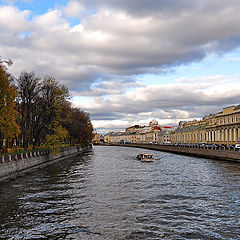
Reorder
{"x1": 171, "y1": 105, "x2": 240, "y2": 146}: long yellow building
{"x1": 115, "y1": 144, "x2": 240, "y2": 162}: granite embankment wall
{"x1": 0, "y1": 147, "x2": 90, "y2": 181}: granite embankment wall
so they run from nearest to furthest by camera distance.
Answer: {"x1": 0, "y1": 147, "x2": 90, "y2": 181}: granite embankment wall, {"x1": 115, "y1": 144, "x2": 240, "y2": 162}: granite embankment wall, {"x1": 171, "y1": 105, "x2": 240, "y2": 146}: long yellow building

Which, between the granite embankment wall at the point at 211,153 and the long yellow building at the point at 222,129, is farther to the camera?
the long yellow building at the point at 222,129

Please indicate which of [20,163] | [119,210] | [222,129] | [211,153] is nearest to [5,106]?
[20,163]

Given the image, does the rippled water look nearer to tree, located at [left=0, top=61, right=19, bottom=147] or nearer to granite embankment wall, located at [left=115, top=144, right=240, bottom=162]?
tree, located at [left=0, top=61, right=19, bottom=147]

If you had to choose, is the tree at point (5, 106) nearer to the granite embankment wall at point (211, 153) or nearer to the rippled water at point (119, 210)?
the rippled water at point (119, 210)

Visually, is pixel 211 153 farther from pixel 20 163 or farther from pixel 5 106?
pixel 5 106

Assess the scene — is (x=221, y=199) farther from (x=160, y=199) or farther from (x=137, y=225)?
(x=137, y=225)

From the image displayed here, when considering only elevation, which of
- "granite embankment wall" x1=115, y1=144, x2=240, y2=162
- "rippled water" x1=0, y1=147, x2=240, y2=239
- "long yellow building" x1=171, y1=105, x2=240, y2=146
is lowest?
"rippled water" x1=0, y1=147, x2=240, y2=239

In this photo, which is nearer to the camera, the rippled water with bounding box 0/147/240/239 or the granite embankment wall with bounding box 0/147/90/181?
the rippled water with bounding box 0/147/240/239

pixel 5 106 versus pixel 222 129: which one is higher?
pixel 5 106

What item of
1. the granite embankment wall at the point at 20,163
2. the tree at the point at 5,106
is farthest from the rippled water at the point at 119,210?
the tree at the point at 5,106

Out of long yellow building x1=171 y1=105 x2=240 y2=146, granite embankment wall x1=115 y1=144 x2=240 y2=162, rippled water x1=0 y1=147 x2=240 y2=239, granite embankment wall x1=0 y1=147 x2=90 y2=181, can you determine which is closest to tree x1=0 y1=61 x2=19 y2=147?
granite embankment wall x1=0 y1=147 x2=90 y2=181

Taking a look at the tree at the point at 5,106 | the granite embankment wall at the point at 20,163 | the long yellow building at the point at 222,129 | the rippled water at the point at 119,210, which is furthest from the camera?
the long yellow building at the point at 222,129

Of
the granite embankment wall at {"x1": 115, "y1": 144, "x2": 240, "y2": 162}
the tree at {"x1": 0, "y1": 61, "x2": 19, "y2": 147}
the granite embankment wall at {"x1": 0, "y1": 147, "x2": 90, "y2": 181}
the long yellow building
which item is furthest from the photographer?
the long yellow building

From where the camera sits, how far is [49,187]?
3256 centimetres
